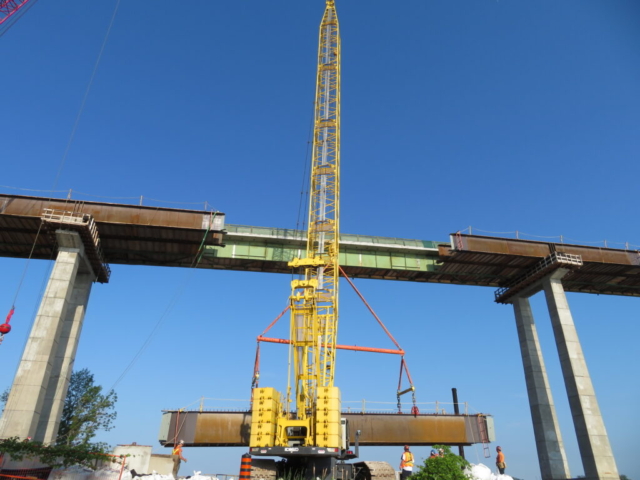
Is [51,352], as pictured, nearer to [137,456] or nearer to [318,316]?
[137,456]

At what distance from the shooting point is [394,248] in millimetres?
39219

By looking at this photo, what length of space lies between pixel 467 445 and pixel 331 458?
14.1 m

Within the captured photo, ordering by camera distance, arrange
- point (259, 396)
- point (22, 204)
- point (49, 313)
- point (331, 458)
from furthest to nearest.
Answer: point (22, 204) → point (49, 313) → point (259, 396) → point (331, 458)

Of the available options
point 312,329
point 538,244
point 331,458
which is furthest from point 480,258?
point 331,458

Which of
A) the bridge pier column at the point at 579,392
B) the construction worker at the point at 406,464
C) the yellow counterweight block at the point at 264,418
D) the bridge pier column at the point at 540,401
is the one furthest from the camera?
the bridge pier column at the point at 540,401

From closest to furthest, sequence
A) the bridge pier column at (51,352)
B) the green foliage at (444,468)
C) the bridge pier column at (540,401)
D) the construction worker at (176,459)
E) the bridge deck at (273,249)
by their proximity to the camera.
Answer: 1. the green foliage at (444,468)
2. the construction worker at (176,459)
3. the bridge pier column at (51,352)
4. the bridge deck at (273,249)
5. the bridge pier column at (540,401)

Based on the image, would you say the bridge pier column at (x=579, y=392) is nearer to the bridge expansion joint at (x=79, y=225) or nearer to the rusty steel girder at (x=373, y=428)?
the rusty steel girder at (x=373, y=428)

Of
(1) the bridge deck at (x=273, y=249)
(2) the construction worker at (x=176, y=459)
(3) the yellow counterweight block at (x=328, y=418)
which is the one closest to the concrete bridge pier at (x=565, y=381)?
(1) the bridge deck at (x=273, y=249)

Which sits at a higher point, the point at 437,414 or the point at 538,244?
the point at 538,244

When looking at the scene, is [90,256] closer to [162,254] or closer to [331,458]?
[162,254]

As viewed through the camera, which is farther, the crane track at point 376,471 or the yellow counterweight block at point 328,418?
the yellow counterweight block at point 328,418

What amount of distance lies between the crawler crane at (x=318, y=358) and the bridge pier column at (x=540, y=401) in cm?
1714

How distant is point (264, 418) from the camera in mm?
24703

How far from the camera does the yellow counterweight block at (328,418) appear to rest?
23797 millimetres
